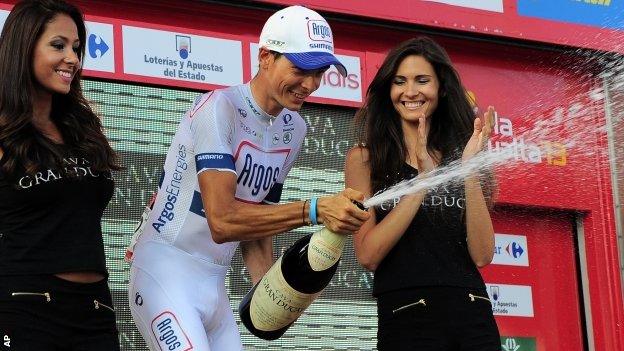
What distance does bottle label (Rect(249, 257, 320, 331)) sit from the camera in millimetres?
4555

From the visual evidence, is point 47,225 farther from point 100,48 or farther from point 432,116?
point 100,48

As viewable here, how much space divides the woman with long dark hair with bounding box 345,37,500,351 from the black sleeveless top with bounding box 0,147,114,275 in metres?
1.15

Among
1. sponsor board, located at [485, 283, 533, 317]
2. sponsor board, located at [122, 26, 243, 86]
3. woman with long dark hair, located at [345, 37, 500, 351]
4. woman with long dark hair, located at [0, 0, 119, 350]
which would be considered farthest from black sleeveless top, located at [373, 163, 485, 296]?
sponsor board, located at [485, 283, 533, 317]

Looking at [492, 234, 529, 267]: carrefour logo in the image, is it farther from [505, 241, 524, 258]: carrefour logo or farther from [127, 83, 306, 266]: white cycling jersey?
[127, 83, 306, 266]: white cycling jersey

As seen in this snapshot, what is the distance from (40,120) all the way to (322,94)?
276 centimetres

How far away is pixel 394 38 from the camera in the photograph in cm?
760

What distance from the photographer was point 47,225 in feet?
14.2

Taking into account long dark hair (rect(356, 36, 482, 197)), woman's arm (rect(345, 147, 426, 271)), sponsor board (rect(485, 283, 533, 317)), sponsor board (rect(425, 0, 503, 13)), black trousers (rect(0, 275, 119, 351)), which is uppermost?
sponsor board (rect(425, 0, 503, 13))

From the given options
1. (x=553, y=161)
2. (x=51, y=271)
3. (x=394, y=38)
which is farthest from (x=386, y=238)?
(x=553, y=161)

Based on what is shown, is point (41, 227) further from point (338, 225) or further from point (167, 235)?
point (338, 225)

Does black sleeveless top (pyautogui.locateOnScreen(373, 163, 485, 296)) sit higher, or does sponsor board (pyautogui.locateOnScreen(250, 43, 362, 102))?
sponsor board (pyautogui.locateOnScreen(250, 43, 362, 102))

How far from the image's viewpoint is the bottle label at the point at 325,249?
443 cm

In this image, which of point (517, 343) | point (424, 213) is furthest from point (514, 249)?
point (424, 213)

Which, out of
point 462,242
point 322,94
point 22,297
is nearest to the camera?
point 22,297
